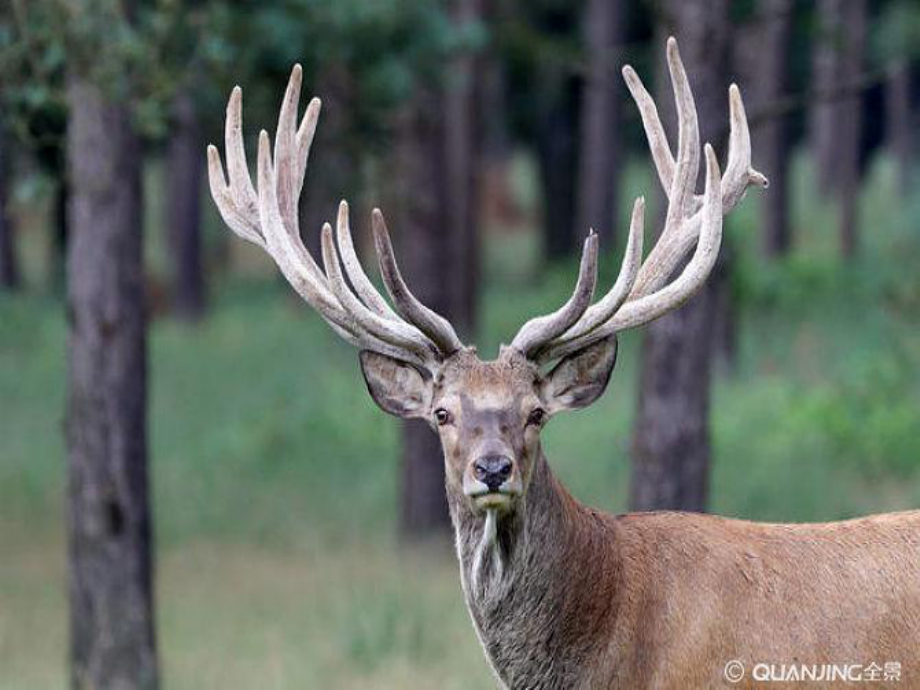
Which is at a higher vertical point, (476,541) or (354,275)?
(354,275)

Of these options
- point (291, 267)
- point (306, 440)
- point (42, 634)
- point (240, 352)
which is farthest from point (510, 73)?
point (291, 267)

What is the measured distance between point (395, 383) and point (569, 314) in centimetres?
68

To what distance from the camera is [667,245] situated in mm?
6191

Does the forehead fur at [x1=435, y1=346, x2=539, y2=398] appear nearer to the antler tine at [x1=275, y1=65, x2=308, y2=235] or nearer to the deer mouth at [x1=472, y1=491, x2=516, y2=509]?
the deer mouth at [x1=472, y1=491, x2=516, y2=509]

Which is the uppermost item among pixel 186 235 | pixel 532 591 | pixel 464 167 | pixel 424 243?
pixel 464 167

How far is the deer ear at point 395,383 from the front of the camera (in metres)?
5.91

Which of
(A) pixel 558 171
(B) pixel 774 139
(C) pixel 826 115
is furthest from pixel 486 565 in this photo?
(C) pixel 826 115

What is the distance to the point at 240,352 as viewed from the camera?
76.0 feet

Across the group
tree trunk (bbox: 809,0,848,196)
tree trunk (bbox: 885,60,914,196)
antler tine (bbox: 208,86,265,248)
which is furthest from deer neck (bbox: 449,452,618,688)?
tree trunk (bbox: 885,60,914,196)

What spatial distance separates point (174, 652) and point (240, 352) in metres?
12.6

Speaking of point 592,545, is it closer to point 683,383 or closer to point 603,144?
point 683,383

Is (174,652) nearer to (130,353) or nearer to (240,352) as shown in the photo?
(130,353)

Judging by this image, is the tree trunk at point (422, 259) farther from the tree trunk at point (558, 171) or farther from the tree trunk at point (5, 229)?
the tree trunk at point (558, 171)

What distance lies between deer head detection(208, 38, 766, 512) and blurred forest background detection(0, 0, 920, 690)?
2.27m
